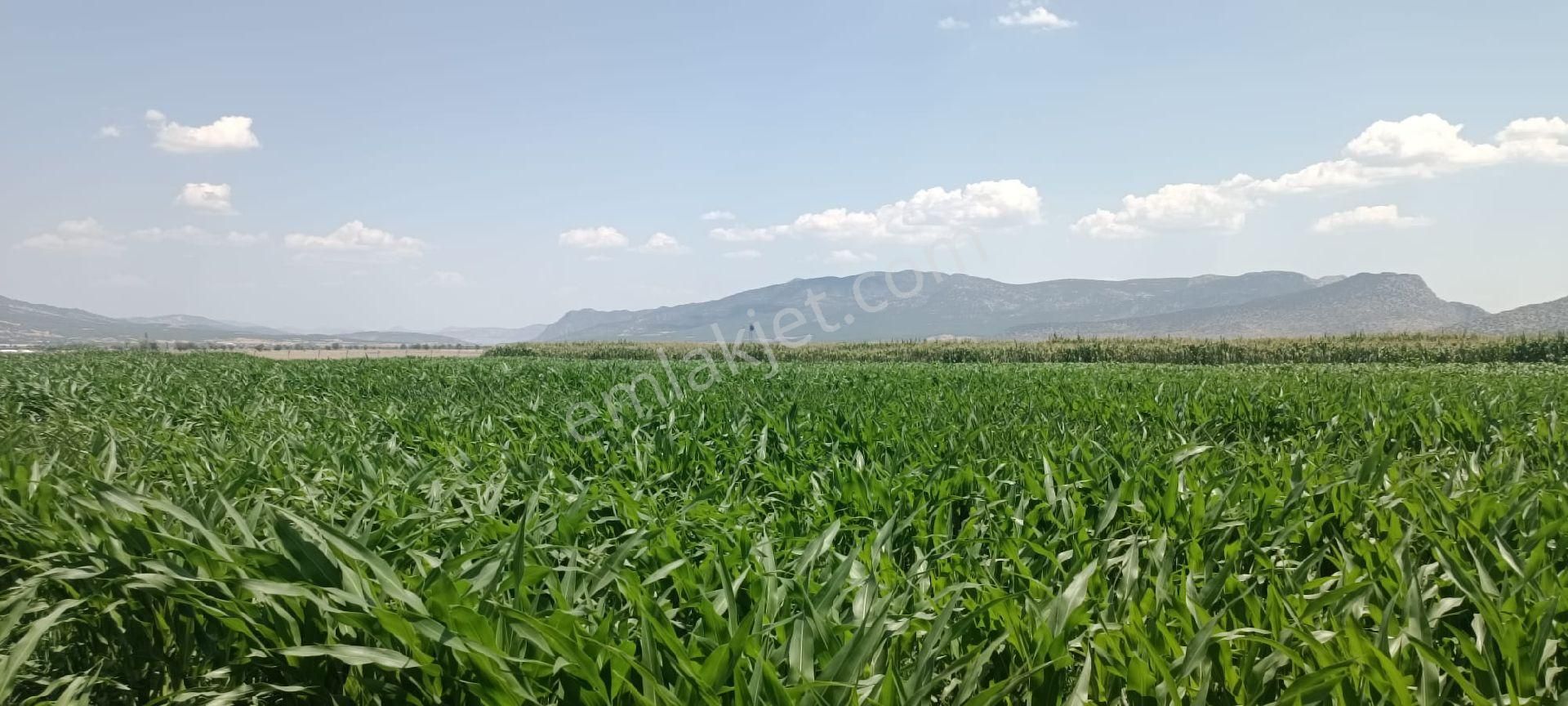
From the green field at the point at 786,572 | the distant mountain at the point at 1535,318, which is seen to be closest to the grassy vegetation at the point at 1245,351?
the green field at the point at 786,572

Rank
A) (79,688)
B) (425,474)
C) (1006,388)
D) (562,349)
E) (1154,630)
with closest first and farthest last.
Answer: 1. (1154,630)
2. (79,688)
3. (425,474)
4. (1006,388)
5. (562,349)

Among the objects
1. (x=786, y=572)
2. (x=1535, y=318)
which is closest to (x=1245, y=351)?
(x=786, y=572)

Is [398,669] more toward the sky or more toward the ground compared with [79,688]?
more toward the sky

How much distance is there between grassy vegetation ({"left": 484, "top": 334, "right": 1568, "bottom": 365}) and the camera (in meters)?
39.2

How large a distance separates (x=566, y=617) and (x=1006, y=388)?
9552 millimetres

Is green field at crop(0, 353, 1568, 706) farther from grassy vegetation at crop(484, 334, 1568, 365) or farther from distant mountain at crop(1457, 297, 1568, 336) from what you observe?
distant mountain at crop(1457, 297, 1568, 336)

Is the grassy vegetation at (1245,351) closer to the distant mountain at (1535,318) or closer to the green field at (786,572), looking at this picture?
the green field at (786,572)

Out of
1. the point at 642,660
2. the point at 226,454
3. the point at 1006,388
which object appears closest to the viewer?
the point at 642,660

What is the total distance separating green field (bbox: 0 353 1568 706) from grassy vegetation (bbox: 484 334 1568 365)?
34737 mm

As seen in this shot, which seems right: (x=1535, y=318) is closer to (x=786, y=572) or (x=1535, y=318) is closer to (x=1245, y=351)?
(x=1245, y=351)

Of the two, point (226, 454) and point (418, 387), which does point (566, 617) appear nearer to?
point (226, 454)

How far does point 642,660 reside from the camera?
5.51ft

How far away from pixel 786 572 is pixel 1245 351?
5162 cm

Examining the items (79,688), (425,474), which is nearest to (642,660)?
(79,688)
